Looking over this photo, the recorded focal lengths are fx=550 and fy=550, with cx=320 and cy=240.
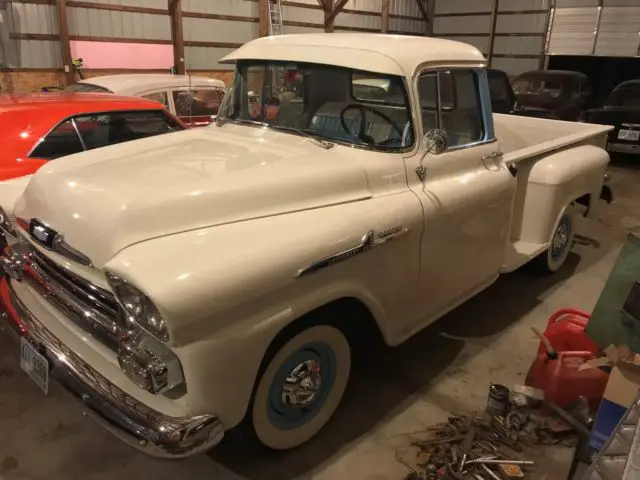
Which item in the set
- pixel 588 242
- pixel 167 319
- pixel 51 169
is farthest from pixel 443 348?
pixel 588 242

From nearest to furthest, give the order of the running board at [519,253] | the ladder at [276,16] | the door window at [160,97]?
the running board at [519,253]
the door window at [160,97]
the ladder at [276,16]

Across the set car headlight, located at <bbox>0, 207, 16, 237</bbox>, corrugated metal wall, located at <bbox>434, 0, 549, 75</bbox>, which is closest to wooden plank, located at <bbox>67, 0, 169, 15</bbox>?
car headlight, located at <bbox>0, 207, 16, 237</bbox>

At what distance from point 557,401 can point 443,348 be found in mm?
855

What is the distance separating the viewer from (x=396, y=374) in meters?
3.45

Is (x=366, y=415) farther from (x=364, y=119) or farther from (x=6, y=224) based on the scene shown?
(x=6, y=224)

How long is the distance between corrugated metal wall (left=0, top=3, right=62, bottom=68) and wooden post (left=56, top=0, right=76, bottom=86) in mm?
128

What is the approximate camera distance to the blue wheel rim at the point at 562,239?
4.82 m

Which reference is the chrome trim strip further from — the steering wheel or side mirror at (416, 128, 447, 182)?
the steering wheel

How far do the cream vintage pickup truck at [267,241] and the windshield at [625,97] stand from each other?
7.56 meters

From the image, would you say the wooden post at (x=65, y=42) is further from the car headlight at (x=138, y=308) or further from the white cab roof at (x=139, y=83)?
the car headlight at (x=138, y=308)

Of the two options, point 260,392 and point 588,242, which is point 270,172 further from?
point 588,242

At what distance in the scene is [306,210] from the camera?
2.57 meters

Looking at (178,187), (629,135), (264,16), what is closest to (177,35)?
(264,16)

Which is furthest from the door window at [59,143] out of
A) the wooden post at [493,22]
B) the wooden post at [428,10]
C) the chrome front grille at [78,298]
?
the wooden post at [428,10]
